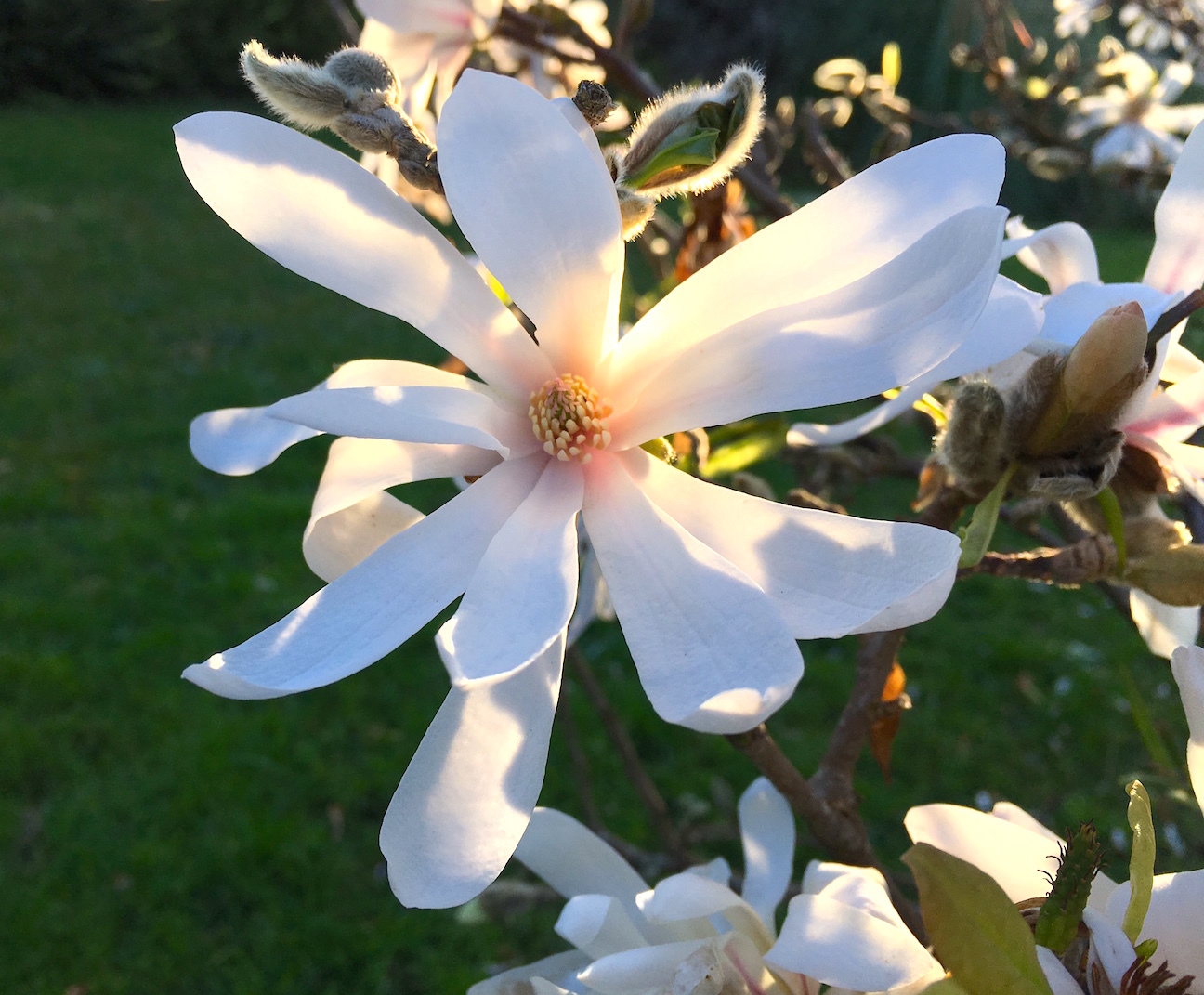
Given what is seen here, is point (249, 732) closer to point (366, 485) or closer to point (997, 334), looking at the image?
point (366, 485)

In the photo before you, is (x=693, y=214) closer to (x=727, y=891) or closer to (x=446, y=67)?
(x=446, y=67)

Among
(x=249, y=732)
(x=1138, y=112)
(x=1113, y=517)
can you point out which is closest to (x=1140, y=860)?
(x=1113, y=517)

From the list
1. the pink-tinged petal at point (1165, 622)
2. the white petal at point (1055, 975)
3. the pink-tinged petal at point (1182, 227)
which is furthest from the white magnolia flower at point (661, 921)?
the pink-tinged petal at point (1182, 227)

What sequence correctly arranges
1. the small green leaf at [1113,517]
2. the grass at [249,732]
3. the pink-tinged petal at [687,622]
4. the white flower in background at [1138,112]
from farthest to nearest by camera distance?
the grass at [249,732], the white flower in background at [1138,112], the small green leaf at [1113,517], the pink-tinged petal at [687,622]

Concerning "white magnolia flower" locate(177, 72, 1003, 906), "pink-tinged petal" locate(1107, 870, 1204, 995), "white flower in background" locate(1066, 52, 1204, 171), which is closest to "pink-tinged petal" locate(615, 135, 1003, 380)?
"white magnolia flower" locate(177, 72, 1003, 906)

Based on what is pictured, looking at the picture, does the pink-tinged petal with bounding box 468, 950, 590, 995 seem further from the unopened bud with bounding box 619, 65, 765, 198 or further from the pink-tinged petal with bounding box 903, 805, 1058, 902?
the unopened bud with bounding box 619, 65, 765, 198

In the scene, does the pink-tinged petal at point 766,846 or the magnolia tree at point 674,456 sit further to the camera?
the pink-tinged petal at point 766,846

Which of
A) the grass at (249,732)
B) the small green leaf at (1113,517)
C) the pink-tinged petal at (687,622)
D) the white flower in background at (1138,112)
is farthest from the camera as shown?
the grass at (249,732)

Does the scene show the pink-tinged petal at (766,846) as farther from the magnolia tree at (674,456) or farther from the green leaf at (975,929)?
the green leaf at (975,929)
